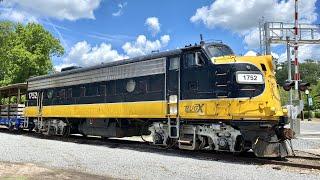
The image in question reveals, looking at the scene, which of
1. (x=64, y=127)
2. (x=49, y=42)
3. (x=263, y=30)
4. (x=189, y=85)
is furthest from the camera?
(x=49, y=42)

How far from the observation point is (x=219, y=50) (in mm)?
15688

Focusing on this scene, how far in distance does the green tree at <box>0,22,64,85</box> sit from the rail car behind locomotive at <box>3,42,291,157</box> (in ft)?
99.5

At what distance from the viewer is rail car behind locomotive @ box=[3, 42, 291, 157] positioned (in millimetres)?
13992

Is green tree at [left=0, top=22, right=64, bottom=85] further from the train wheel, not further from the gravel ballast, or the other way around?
the gravel ballast

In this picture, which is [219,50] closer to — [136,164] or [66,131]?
[136,164]

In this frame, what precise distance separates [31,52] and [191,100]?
4047 centimetres

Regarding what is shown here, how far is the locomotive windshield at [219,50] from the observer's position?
15.3 meters

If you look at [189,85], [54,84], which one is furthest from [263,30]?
[189,85]

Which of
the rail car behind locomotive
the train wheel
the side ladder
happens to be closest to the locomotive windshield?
the rail car behind locomotive

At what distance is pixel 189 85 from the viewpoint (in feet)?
51.3

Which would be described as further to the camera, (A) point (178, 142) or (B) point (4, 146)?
(B) point (4, 146)

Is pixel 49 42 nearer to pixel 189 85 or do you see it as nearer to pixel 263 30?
pixel 263 30

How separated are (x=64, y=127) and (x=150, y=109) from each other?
7.97 metres

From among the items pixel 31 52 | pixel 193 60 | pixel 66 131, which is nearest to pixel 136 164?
pixel 193 60
